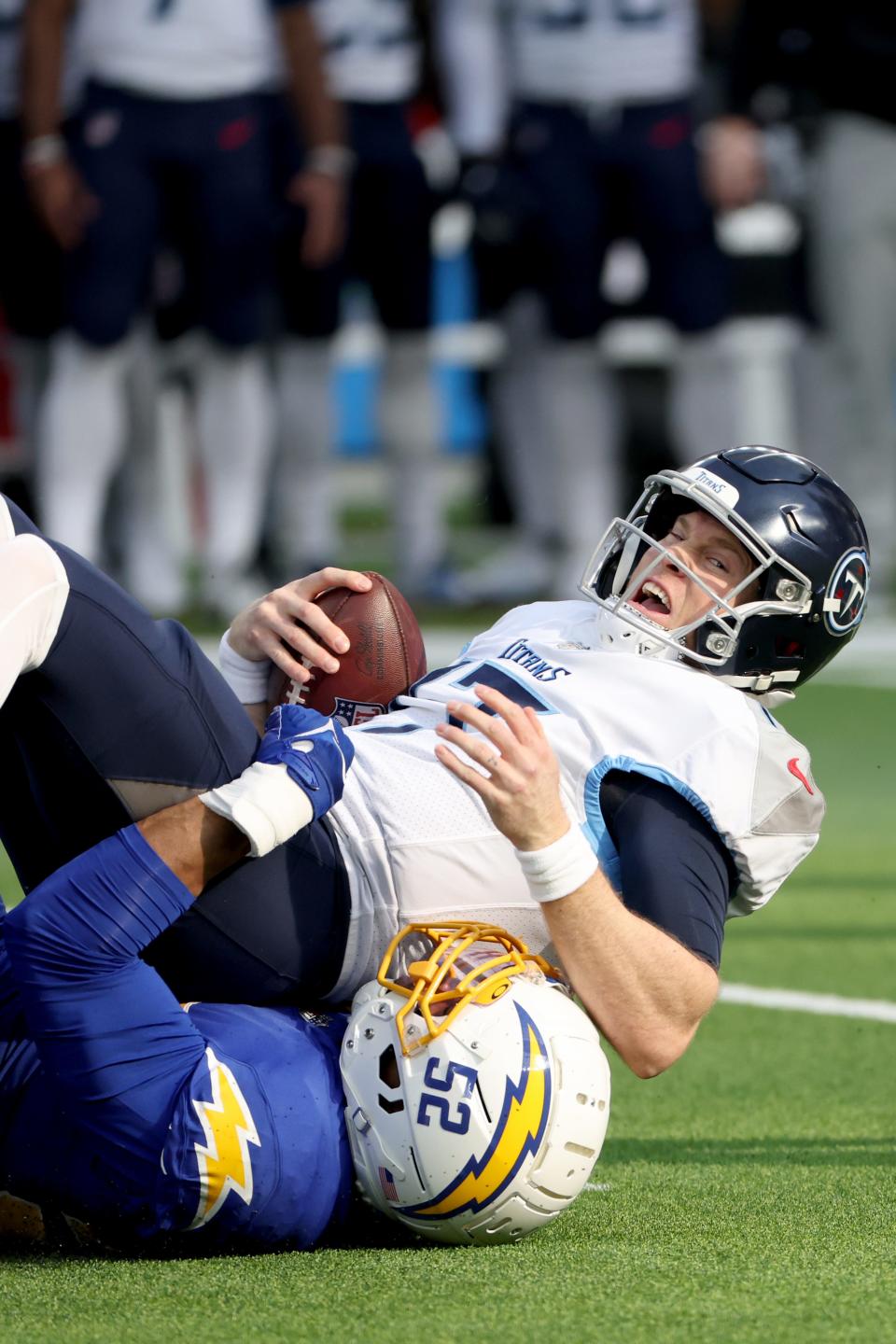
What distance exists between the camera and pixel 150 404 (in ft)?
32.0

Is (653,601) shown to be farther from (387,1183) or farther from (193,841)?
(387,1183)

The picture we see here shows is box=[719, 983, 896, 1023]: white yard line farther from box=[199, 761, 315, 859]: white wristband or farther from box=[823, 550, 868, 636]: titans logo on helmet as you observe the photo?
box=[199, 761, 315, 859]: white wristband

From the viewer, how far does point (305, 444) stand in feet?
30.5

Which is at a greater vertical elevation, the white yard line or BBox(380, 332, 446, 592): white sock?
the white yard line

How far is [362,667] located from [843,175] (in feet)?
20.0

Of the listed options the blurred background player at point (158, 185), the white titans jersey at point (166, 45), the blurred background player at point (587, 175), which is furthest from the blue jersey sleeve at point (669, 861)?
the blurred background player at point (587, 175)

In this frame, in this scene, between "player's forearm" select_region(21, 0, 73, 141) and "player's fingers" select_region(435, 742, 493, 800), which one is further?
"player's forearm" select_region(21, 0, 73, 141)

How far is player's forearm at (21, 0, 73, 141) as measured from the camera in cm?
824

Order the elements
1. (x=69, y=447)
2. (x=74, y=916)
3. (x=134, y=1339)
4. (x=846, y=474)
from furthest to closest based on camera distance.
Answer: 1. (x=846, y=474)
2. (x=69, y=447)
3. (x=74, y=916)
4. (x=134, y=1339)

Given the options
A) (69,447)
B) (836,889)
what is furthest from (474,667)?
(69,447)

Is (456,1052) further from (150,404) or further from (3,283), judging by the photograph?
(150,404)

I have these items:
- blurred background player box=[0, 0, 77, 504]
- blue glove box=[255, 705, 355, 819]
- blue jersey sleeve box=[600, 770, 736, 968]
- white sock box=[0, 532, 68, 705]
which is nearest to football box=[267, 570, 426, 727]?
blue glove box=[255, 705, 355, 819]

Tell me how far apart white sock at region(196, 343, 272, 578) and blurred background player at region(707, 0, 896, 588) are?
1907 millimetres

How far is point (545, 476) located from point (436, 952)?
7033mm
